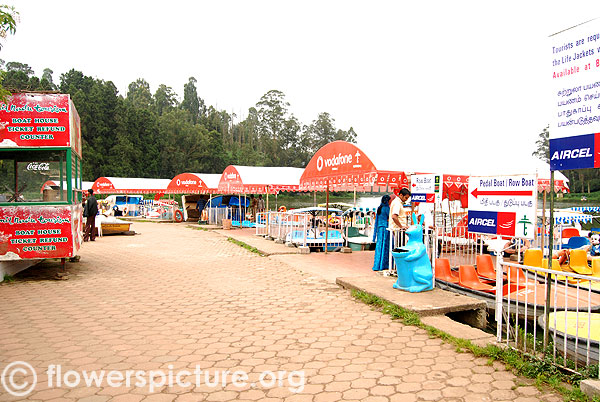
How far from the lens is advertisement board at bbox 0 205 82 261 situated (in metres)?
7.88

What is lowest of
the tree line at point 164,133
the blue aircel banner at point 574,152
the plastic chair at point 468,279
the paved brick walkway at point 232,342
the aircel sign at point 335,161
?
the paved brick walkway at point 232,342

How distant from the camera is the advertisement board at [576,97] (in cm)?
343

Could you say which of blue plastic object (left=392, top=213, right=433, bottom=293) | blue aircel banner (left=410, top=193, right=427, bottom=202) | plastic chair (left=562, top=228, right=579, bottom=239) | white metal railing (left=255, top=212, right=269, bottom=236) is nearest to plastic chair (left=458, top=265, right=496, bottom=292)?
blue plastic object (left=392, top=213, right=433, bottom=293)

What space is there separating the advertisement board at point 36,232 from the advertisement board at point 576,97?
817 centimetres

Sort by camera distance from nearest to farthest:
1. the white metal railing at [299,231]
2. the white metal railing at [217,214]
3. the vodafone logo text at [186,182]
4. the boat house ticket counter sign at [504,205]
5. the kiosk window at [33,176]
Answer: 1. the boat house ticket counter sign at [504,205]
2. the kiosk window at [33,176]
3. the white metal railing at [299,231]
4. the white metal railing at [217,214]
5. the vodafone logo text at [186,182]

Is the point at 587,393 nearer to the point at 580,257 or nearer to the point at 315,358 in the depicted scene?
the point at 315,358

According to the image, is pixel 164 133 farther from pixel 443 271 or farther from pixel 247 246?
pixel 443 271

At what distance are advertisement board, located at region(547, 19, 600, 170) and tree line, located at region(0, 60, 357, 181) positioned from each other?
154ft

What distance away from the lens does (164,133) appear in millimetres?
63344

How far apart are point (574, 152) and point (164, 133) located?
64711 millimetres

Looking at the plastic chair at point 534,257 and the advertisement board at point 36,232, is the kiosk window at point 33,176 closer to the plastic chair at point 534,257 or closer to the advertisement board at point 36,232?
the advertisement board at point 36,232

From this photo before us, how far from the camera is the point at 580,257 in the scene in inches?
325

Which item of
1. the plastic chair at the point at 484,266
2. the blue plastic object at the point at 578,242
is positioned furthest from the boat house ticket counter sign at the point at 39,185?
the blue plastic object at the point at 578,242

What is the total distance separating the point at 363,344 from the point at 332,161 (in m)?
→ 7.58
